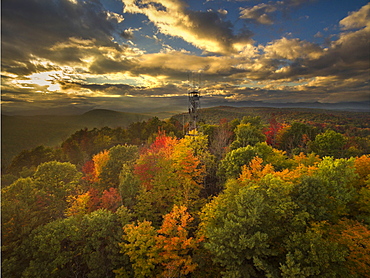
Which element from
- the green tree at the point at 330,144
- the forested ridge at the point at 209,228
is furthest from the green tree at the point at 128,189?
the green tree at the point at 330,144

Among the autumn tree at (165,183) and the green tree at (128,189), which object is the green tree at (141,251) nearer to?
the autumn tree at (165,183)

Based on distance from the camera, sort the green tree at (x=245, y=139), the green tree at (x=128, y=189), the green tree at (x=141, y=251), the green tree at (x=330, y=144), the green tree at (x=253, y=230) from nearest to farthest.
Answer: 1. the green tree at (x=253, y=230)
2. the green tree at (x=141, y=251)
3. the green tree at (x=128, y=189)
4. the green tree at (x=245, y=139)
5. the green tree at (x=330, y=144)

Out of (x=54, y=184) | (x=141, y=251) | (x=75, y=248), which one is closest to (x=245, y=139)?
(x=141, y=251)

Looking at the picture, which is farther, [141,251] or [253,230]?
[141,251]

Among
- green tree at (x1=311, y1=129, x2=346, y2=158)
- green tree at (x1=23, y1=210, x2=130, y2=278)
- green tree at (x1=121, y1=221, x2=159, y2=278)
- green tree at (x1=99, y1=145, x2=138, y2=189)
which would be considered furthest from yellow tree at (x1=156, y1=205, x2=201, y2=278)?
green tree at (x1=311, y1=129, x2=346, y2=158)

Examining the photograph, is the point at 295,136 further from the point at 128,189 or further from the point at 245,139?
the point at 128,189

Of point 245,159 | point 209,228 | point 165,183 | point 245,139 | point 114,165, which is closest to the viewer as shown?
point 209,228

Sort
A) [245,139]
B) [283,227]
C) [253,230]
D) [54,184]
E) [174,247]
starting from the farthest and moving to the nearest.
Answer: [245,139] → [54,184] → [174,247] → [283,227] → [253,230]

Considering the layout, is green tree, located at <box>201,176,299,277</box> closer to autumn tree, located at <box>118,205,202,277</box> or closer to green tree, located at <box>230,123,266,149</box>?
autumn tree, located at <box>118,205,202,277</box>

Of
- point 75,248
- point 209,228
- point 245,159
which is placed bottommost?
point 75,248

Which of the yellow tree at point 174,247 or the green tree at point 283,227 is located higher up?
the green tree at point 283,227

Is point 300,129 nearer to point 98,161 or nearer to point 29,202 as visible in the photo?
point 98,161
